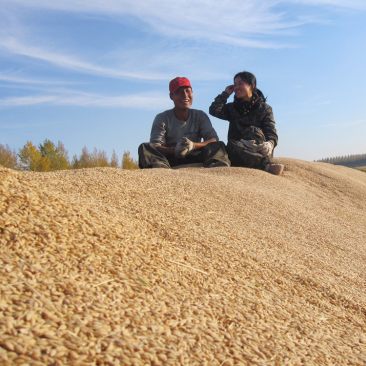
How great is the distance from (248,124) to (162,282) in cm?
389

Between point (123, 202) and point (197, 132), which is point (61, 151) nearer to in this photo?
point (197, 132)

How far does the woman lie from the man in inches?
9.2

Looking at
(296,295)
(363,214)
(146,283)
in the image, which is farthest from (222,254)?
(363,214)

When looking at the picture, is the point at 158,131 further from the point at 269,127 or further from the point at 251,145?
the point at 269,127

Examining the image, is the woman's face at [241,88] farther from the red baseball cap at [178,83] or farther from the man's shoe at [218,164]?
the man's shoe at [218,164]

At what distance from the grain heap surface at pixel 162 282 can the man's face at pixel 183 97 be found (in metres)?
2.34

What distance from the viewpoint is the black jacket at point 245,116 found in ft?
16.0

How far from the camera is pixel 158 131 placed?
4789 millimetres

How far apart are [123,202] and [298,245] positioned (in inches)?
45.2

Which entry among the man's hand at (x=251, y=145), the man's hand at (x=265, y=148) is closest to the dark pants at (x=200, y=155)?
the man's hand at (x=251, y=145)

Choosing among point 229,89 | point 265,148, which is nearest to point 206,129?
point 229,89

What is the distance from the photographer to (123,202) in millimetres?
2238

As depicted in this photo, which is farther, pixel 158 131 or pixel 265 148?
pixel 158 131

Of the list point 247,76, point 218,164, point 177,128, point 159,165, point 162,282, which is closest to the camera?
point 162,282
